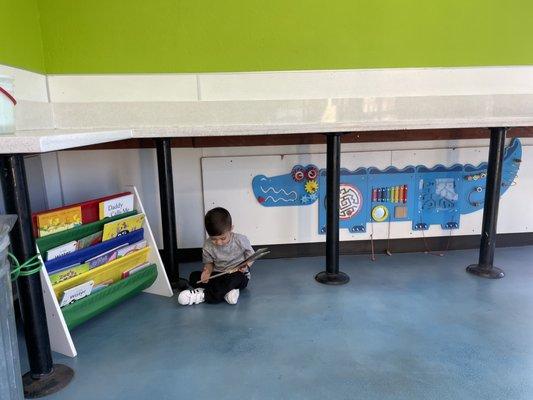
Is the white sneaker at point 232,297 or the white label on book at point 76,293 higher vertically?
the white label on book at point 76,293

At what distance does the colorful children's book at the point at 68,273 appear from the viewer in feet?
5.59

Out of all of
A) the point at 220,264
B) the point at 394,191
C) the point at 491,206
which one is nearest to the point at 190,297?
the point at 220,264

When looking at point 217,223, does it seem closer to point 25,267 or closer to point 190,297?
point 190,297

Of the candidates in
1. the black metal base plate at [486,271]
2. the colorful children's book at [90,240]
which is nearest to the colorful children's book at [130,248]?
the colorful children's book at [90,240]

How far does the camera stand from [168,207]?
90.3 inches

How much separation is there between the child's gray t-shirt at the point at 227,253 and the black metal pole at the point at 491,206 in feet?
4.56

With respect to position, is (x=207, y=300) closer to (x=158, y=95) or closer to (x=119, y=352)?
(x=119, y=352)

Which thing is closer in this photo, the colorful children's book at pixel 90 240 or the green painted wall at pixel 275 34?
the colorful children's book at pixel 90 240

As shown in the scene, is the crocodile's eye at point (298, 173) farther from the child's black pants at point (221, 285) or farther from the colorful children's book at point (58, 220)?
the colorful children's book at point (58, 220)

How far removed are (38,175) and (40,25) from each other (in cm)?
91

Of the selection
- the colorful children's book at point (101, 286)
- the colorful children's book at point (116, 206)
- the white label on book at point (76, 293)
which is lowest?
the colorful children's book at point (101, 286)

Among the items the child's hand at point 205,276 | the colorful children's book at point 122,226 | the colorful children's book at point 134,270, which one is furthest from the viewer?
the child's hand at point 205,276

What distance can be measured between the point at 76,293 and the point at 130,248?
1.26 feet

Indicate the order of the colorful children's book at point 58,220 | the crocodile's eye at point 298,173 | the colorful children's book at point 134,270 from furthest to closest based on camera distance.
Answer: the crocodile's eye at point 298,173 → the colorful children's book at point 134,270 → the colorful children's book at point 58,220
